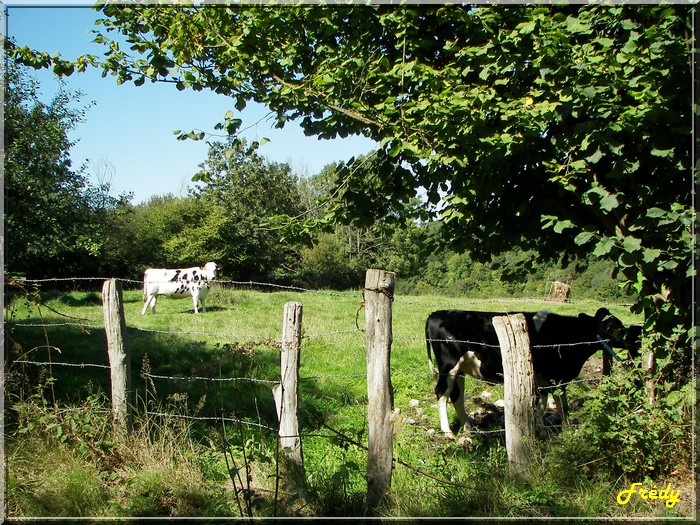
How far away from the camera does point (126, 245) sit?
28297mm

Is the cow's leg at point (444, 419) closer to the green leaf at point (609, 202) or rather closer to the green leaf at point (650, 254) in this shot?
the green leaf at point (650, 254)

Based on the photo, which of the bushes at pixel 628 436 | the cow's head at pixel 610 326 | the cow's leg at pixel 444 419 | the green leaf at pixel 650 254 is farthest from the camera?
the cow's leg at pixel 444 419

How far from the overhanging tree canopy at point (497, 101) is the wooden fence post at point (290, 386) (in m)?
1.58

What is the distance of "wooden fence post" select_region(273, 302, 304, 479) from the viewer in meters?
3.84

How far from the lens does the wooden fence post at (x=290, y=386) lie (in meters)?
3.84

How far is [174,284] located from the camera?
17.5 m

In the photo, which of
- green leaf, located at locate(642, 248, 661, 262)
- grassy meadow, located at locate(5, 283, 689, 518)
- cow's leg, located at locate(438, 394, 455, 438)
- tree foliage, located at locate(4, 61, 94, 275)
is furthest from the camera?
tree foliage, located at locate(4, 61, 94, 275)

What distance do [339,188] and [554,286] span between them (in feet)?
54.0

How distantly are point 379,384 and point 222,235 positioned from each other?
28426 millimetres

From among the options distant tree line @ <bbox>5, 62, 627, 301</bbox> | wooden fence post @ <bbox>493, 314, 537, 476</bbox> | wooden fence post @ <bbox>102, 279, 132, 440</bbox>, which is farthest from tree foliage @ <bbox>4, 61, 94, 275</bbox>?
wooden fence post @ <bbox>493, 314, 537, 476</bbox>

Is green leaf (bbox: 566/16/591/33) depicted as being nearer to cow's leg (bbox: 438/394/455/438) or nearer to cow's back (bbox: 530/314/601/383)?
cow's back (bbox: 530/314/601/383)

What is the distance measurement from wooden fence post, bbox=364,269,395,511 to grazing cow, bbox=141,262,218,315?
537 inches

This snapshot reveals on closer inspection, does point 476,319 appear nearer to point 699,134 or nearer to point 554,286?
point 699,134

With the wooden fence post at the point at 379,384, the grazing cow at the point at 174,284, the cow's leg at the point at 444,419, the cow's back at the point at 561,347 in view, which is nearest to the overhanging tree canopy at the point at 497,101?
the wooden fence post at the point at 379,384
